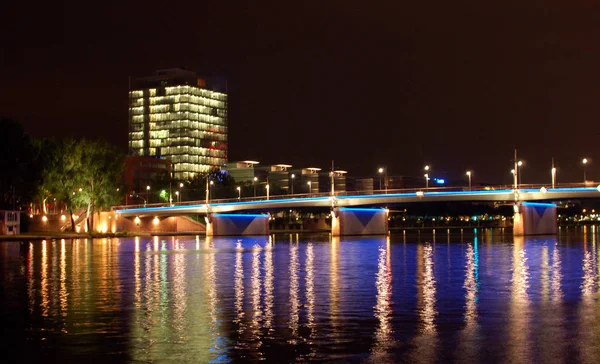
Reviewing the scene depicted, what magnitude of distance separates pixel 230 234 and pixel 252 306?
128073mm

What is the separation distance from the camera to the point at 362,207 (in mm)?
153500

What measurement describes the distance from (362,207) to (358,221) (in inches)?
105

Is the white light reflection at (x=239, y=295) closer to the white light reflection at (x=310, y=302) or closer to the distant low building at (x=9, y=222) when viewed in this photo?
the white light reflection at (x=310, y=302)

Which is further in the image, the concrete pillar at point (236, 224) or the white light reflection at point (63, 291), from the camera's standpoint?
the concrete pillar at point (236, 224)

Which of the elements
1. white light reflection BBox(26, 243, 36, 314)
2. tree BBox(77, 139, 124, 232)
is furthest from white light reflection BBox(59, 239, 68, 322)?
tree BBox(77, 139, 124, 232)

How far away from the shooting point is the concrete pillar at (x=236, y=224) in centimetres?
15638

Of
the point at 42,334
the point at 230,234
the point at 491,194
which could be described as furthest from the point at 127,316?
the point at 230,234

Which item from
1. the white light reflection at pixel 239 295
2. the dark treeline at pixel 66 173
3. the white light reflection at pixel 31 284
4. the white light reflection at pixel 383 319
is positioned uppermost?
the dark treeline at pixel 66 173

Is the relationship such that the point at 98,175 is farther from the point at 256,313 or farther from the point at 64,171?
the point at 256,313

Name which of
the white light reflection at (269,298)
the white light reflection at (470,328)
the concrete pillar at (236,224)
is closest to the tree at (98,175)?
the concrete pillar at (236,224)

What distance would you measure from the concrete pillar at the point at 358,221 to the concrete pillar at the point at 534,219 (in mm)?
27798

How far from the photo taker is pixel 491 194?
429 feet

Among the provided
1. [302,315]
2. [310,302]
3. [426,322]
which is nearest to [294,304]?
[310,302]

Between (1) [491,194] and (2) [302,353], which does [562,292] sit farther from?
(1) [491,194]
